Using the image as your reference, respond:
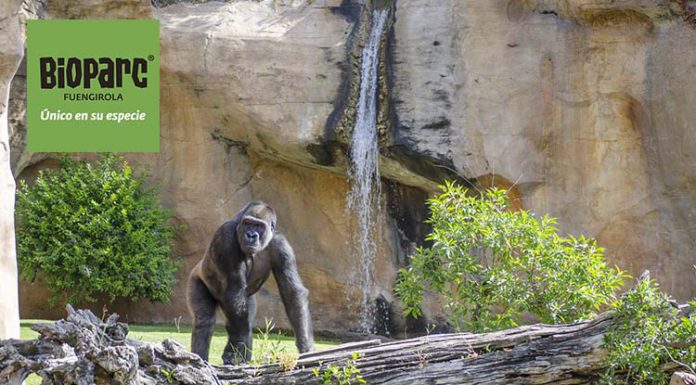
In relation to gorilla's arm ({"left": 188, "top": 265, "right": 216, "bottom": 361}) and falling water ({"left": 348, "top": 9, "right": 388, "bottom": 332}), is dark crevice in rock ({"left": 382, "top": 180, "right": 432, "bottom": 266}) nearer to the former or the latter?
falling water ({"left": 348, "top": 9, "right": 388, "bottom": 332})

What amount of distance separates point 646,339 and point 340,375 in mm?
1589

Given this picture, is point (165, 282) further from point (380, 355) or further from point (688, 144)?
point (380, 355)

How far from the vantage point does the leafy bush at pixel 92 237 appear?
11.7 m

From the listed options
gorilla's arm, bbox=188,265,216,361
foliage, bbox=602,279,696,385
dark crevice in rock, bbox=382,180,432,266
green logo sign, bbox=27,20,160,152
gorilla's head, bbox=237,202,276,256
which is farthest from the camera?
dark crevice in rock, bbox=382,180,432,266

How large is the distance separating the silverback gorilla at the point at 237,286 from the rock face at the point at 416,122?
13.2 feet

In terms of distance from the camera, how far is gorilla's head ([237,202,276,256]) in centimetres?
746

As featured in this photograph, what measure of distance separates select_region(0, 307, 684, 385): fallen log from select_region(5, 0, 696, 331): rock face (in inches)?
226

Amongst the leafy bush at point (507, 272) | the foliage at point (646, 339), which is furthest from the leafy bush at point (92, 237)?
the foliage at point (646, 339)

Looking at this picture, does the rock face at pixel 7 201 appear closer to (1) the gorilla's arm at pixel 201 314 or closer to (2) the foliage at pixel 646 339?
(1) the gorilla's arm at pixel 201 314

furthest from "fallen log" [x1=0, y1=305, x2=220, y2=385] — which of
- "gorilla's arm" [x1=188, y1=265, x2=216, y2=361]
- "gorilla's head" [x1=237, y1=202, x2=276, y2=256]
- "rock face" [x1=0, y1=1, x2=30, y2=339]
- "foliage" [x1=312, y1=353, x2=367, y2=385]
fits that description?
"rock face" [x1=0, y1=1, x2=30, y2=339]

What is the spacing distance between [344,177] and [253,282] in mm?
4690

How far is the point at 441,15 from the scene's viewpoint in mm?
11602

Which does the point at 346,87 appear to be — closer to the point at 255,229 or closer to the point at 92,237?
the point at 92,237

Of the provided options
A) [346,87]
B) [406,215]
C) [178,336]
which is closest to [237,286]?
[178,336]
